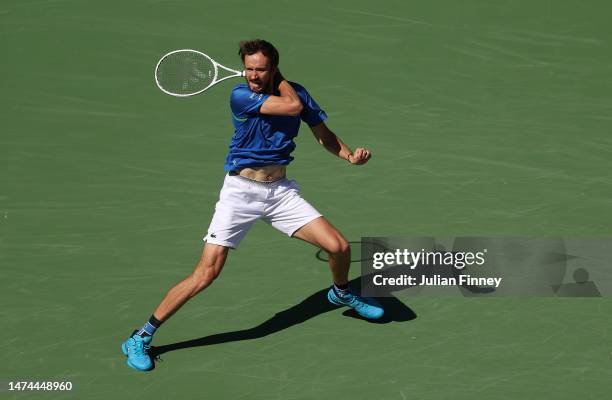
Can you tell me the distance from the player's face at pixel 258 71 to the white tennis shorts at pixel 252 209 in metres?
0.69

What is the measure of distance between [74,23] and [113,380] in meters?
6.58

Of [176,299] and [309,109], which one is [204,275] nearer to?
[176,299]

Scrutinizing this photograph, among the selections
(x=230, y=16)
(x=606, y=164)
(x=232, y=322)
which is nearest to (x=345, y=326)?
(x=232, y=322)

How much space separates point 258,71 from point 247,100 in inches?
8.6

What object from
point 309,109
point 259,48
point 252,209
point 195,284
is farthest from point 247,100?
point 195,284

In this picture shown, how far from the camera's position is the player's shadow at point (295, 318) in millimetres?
9109

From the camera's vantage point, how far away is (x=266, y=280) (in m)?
9.98

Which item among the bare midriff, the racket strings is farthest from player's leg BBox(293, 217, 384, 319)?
the racket strings

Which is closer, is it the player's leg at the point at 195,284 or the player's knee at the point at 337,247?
the player's leg at the point at 195,284

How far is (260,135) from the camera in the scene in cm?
887

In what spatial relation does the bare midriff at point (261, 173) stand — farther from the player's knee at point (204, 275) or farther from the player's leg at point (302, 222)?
the player's knee at point (204, 275)

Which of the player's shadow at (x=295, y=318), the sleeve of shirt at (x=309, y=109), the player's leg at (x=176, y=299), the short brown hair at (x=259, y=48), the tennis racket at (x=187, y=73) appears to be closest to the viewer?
the short brown hair at (x=259, y=48)

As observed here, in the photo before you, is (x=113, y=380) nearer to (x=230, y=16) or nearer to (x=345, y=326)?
(x=345, y=326)

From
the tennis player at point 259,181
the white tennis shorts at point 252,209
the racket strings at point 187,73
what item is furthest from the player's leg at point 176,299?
the racket strings at point 187,73
